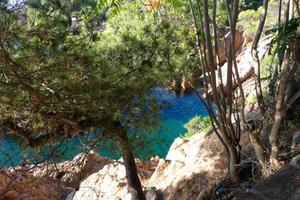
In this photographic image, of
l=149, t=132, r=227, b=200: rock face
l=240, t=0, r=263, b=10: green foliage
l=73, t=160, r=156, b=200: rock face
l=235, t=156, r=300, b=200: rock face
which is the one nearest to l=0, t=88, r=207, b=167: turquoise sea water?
l=149, t=132, r=227, b=200: rock face

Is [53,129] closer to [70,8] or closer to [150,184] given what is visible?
[70,8]

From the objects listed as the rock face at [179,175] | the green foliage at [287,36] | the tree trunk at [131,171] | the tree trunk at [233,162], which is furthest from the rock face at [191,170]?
the green foliage at [287,36]

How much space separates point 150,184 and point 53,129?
9.78 ft

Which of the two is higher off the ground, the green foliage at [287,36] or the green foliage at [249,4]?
the green foliage at [287,36]

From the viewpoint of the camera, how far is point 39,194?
339 inches

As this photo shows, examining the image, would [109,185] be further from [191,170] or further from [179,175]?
[191,170]

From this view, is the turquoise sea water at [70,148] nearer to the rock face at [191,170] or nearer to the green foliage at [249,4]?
the rock face at [191,170]

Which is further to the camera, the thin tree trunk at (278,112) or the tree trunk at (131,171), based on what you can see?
the tree trunk at (131,171)

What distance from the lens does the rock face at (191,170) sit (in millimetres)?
5113

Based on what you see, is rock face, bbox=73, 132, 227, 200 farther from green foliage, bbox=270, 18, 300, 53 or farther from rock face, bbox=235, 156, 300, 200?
green foliage, bbox=270, 18, 300, 53

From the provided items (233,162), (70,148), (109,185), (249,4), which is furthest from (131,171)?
(249,4)

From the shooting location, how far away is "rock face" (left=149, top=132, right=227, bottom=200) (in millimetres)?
5113

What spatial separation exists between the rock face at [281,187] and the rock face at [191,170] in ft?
6.90

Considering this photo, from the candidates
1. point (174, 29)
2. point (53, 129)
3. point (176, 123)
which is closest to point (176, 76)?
point (174, 29)
